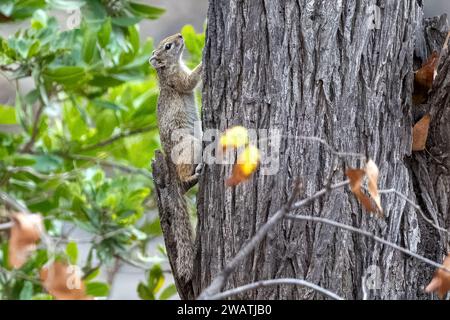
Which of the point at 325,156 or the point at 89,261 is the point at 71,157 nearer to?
the point at 89,261

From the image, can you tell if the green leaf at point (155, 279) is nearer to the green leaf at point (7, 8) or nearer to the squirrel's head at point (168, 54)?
the squirrel's head at point (168, 54)

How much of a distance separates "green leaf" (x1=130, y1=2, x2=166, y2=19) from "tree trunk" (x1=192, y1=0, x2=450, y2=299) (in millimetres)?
1645

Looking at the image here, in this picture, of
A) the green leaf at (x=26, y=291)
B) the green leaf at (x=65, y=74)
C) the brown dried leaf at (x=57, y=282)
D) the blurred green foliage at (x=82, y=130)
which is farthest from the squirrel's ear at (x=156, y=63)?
the brown dried leaf at (x=57, y=282)

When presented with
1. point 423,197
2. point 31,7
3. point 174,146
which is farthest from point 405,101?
point 31,7

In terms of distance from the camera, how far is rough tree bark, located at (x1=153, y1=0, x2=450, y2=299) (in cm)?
253

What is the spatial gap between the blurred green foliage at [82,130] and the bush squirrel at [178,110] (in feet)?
1.07

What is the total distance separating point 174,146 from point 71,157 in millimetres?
1128

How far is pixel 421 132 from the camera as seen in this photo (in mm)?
2713

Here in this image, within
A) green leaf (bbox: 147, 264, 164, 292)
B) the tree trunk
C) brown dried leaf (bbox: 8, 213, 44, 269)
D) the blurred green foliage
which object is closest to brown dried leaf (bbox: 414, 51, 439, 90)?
the tree trunk

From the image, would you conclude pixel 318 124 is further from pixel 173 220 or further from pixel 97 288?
pixel 97 288

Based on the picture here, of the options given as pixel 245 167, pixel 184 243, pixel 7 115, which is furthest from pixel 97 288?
pixel 245 167

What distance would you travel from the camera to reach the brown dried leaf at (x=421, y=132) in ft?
8.88

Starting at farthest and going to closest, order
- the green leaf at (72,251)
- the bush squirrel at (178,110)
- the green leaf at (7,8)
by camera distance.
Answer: the green leaf at (72,251), the green leaf at (7,8), the bush squirrel at (178,110)

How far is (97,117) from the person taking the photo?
474 cm
